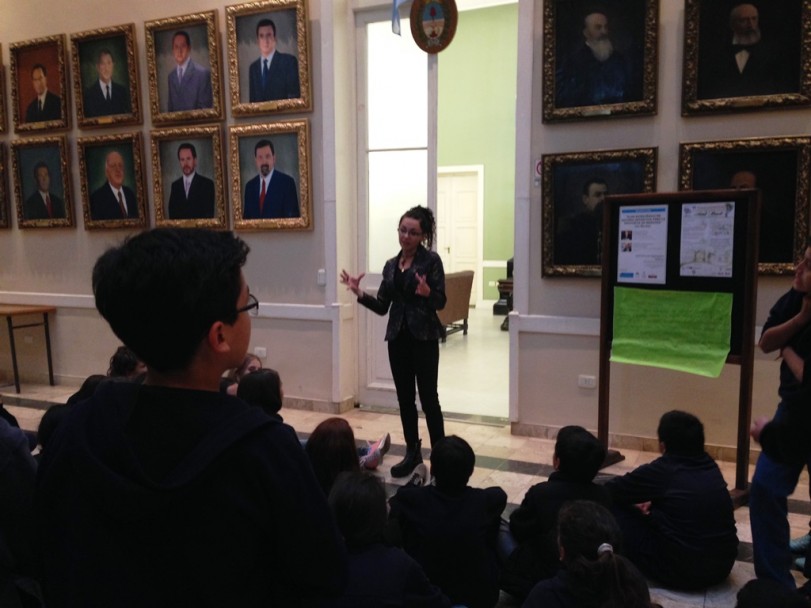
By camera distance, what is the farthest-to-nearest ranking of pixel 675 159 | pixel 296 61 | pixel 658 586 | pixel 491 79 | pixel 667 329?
pixel 491 79
pixel 296 61
pixel 675 159
pixel 667 329
pixel 658 586

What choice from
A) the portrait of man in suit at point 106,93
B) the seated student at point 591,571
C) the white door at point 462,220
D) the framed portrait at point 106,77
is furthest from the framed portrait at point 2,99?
the white door at point 462,220

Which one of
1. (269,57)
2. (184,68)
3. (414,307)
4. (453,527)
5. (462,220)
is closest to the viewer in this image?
(453,527)

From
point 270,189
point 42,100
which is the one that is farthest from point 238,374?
point 42,100

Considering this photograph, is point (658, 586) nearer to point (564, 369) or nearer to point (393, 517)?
point (393, 517)

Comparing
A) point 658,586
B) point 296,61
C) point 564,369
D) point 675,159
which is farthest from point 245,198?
point 658,586

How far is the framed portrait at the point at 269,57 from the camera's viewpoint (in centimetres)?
538

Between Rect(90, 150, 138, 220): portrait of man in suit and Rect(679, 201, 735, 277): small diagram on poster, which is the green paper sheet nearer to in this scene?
Rect(679, 201, 735, 277): small diagram on poster

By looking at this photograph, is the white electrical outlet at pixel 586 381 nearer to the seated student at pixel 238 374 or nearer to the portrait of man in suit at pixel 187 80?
the seated student at pixel 238 374

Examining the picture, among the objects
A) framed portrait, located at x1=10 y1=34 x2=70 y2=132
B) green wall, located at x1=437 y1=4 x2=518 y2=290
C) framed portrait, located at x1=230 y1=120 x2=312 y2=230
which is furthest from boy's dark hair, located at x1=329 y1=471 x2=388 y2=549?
green wall, located at x1=437 y1=4 x2=518 y2=290

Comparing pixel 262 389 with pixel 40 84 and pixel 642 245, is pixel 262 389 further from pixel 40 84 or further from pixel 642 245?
pixel 40 84

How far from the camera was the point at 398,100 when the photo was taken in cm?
555

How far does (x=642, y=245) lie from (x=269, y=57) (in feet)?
11.2

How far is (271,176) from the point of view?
221 inches

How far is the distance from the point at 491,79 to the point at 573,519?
12.0 m
